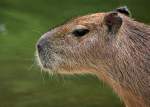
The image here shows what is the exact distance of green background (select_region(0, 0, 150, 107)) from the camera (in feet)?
26.5

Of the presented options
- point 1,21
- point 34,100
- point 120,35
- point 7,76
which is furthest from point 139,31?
point 1,21

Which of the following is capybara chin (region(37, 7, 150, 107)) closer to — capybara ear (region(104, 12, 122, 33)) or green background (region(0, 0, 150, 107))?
capybara ear (region(104, 12, 122, 33))

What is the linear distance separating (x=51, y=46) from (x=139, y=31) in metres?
0.70

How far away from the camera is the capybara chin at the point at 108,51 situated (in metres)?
5.58

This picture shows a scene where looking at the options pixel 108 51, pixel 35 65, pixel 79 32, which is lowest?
pixel 35 65

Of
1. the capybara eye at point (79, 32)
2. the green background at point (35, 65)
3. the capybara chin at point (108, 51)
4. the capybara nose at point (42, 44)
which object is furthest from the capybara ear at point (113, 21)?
the green background at point (35, 65)

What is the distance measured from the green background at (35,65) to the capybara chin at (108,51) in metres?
1.78

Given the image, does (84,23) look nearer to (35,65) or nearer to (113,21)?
(113,21)

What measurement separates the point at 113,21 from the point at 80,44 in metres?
0.33

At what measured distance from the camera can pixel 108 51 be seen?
5.58 metres

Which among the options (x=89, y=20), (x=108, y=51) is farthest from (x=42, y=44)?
(x=108, y=51)

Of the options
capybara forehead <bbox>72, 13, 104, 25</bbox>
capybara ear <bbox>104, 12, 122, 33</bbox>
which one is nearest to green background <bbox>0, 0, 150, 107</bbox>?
capybara forehead <bbox>72, 13, 104, 25</bbox>

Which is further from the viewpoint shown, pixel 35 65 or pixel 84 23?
pixel 35 65

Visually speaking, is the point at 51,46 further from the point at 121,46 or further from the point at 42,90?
the point at 42,90
